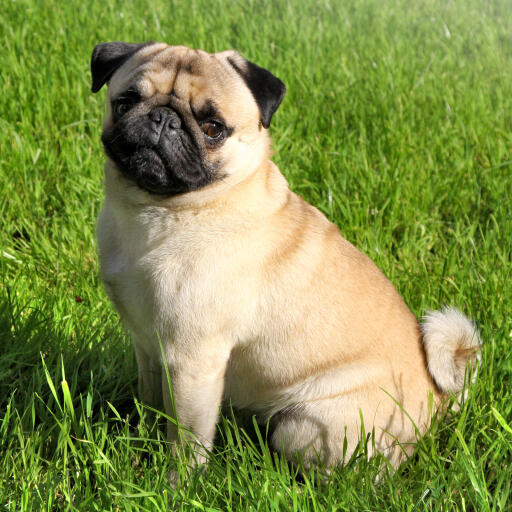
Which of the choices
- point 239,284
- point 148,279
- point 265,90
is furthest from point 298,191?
point 148,279

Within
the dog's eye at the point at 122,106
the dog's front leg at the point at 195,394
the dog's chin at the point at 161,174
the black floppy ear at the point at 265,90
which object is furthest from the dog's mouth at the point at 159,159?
the dog's front leg at the point at 195,394

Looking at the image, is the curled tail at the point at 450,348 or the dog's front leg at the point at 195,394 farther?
the curled tail at the point at 450,348

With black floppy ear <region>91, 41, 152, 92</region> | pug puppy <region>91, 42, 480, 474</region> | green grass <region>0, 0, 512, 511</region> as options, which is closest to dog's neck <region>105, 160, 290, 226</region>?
pug puppy <region>91, 42, 480, 474</region>

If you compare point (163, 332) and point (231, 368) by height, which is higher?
point (163, 332)

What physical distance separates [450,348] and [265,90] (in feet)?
4.84

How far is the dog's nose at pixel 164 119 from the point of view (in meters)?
2.72

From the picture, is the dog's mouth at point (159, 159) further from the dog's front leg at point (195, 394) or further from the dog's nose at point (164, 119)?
the dog's front leg at point (195, 394)

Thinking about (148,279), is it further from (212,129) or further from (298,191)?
(298,191)

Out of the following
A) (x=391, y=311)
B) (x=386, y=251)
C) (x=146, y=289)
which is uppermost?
(x=146, y=289)

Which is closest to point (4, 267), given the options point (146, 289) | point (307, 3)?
point (146, 289)

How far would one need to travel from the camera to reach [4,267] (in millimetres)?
3887

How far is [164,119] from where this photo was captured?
8.96 ft

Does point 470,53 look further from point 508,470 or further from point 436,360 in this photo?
point 508,470

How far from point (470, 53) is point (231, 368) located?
5.83 metres
